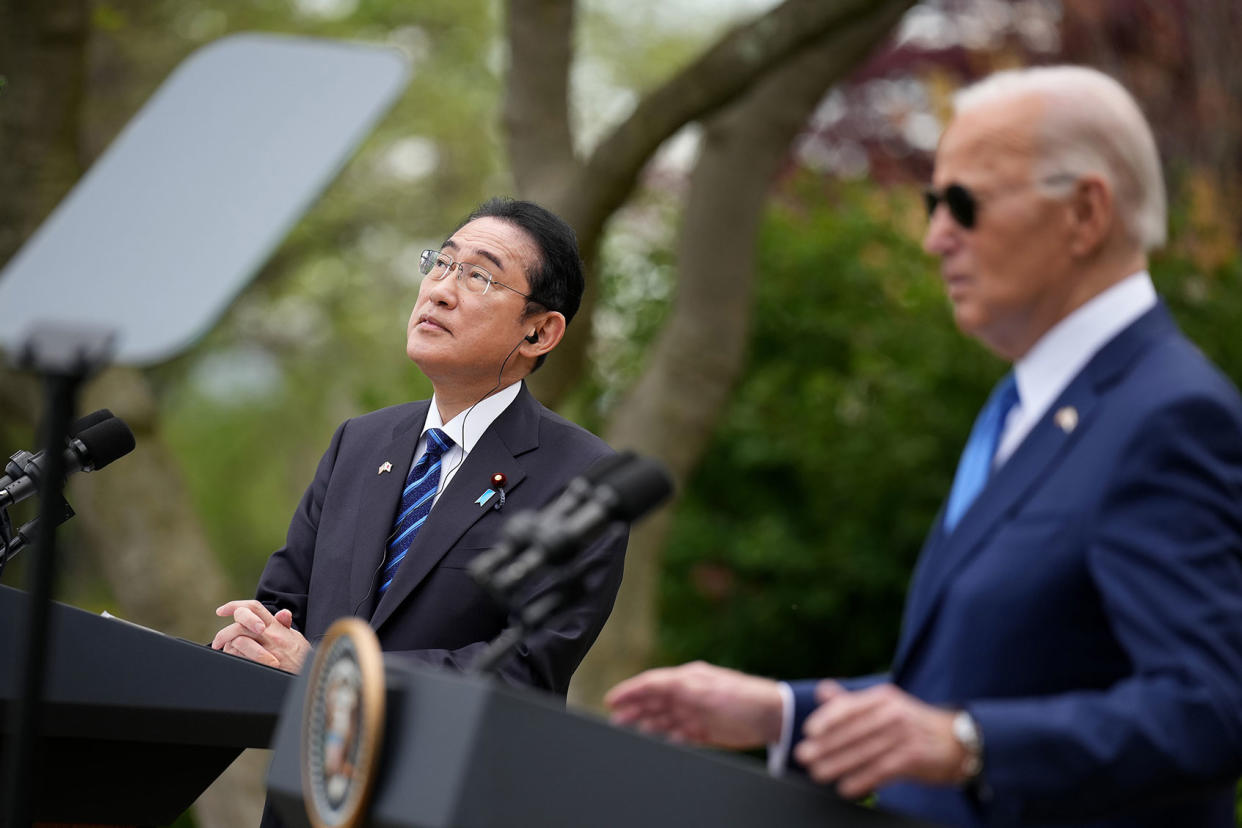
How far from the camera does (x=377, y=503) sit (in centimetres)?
323

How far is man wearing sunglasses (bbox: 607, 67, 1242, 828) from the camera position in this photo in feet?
5.73

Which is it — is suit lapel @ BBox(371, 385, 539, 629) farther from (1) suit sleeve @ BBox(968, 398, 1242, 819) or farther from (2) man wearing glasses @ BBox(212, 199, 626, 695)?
(1) suit sleeve @ BBox(968, 398, 1242, 819)

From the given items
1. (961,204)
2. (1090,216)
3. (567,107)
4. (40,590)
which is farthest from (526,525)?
(567,107)

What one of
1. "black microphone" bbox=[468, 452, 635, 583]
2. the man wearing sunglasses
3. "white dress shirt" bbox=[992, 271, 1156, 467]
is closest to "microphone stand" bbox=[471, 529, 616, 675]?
"black microphone" bbox=[468, 452, 635, 583]

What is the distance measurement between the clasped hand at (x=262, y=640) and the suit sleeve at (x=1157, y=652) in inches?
63.5

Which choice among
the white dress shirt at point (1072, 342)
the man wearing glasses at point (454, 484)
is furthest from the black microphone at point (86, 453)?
the white dress shirt at point (1072, 342)

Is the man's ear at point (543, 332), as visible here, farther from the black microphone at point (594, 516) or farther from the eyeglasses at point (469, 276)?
the black microphone at point (594, 516)

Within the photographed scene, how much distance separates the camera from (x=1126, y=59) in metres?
11.5

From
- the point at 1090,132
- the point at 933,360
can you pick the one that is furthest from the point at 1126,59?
the point at 1090,132

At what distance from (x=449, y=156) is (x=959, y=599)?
45.6 feet

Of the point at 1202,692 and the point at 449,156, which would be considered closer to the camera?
the point at 1202,692

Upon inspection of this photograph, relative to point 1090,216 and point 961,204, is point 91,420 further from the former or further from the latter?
point 1090,216

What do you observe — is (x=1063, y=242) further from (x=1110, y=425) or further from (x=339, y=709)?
(x=339, y=709)

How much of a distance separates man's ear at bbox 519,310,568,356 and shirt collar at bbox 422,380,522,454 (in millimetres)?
109
